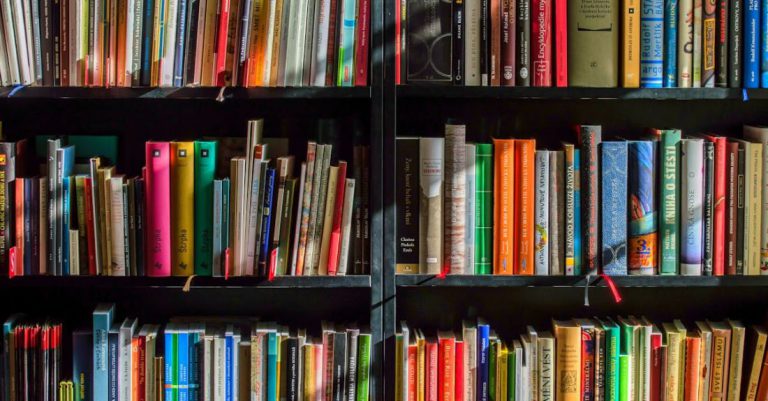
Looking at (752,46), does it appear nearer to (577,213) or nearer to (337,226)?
(577,213)

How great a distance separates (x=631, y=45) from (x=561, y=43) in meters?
0.15

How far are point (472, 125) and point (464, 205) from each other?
0.31 metres

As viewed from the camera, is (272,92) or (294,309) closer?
(272,92)

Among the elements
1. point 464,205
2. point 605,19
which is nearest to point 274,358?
point 464,205

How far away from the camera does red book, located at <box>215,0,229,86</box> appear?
7.01 ft

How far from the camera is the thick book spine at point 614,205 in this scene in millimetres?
2199

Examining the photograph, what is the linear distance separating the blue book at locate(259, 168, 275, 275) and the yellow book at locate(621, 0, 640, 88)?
767 mm

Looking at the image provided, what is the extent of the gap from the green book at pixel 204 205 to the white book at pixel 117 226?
15 cm

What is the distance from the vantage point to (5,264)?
2199 millimetres

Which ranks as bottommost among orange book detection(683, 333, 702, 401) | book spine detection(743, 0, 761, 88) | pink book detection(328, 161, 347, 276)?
orange book detection(683, 333, 702, 401)

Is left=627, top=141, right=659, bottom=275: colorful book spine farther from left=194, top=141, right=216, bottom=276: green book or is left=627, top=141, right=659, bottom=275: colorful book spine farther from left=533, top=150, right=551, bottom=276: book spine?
left=194, top=141, right=216, bottom=276: green book

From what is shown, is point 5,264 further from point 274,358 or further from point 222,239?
point 274,358

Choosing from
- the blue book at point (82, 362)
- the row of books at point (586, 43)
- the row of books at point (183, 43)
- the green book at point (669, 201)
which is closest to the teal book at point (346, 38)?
the row of books at point (183, 43)

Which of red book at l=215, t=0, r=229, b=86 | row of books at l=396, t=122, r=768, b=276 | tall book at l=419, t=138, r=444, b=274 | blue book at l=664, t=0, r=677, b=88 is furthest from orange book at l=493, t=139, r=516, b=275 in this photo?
red book at l=215, t=0, r=229, b=86
